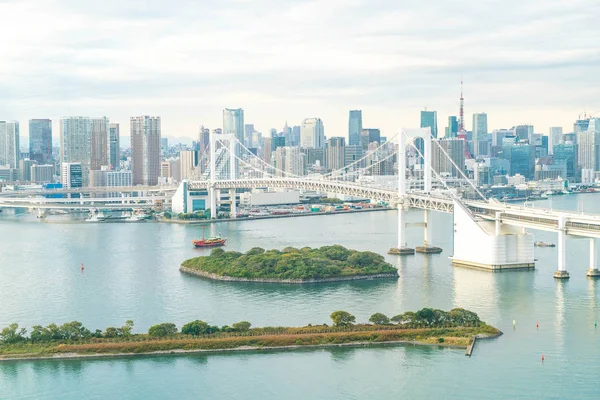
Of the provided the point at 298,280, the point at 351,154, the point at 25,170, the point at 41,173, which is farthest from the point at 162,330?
the point at 351,154

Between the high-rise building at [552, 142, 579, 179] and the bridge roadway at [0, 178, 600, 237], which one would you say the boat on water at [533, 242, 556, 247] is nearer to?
the bridge roadway at [0, 178, 600, 237]

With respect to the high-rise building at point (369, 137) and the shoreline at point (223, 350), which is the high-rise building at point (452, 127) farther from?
the shoreline at point (223, 350)

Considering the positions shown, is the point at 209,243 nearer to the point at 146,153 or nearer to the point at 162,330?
the point at 162,330

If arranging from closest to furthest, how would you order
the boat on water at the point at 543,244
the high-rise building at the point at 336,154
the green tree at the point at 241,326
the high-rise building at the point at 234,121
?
the green tree at the point at 241,326 → the boat on water at the point at 543,244 → the high-rise building at the point at 336,154 → the high-rise building at the point at 234,121

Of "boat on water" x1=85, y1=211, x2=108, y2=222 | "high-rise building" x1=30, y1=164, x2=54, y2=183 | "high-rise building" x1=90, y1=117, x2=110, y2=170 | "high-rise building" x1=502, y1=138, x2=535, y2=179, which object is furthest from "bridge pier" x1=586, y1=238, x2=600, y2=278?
"high-rise building" x1=502, y1=138, x2=535, y2=179

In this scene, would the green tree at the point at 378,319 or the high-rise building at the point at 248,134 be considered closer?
the green tree at the point at 378,319

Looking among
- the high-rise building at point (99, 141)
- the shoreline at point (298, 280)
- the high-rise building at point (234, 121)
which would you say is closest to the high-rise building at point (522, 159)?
the high-rise building at point (234, 121)

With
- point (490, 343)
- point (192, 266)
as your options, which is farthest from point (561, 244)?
point (192, 266)
